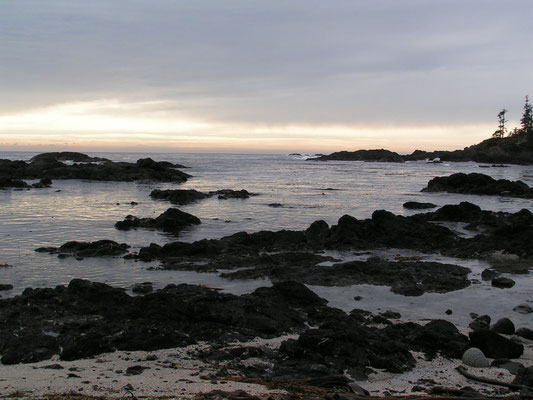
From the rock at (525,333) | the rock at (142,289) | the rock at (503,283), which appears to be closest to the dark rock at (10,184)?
the rock at (142,289)

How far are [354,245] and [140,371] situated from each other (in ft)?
35.8

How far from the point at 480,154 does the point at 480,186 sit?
77.1 meters

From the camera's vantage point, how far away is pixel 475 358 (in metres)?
6.25

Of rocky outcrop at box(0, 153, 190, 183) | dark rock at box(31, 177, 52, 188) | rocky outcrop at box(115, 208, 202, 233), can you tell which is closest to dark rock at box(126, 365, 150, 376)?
rocky outcrop at box(115, 208, 202, 233)

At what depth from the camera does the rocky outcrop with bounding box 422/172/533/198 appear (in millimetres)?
35031

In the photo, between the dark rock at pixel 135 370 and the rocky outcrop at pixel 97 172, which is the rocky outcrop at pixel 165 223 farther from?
the rocky outcrop at pixel 97 172

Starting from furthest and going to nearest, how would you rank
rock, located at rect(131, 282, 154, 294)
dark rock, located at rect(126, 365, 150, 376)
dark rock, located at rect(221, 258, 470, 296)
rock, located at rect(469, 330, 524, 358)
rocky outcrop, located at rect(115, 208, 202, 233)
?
rocky outcrop, located at rect(115, 208, 202, 233)
dark rock, located at rect(221, 258, 470, 296)
rock, located at rect(131, 282, 154, 294)
rock, located at rect(469, 330, 524, 358)
dark rock, located at rect(126, 365, 150, 376)

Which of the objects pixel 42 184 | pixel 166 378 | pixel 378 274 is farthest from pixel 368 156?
pixel 166 378

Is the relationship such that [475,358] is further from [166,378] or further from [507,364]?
[166,378]

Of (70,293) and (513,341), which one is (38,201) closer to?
(70,293)

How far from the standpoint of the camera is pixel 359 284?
11.0 meters

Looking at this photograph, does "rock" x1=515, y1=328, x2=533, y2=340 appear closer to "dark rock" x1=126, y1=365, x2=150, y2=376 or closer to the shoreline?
the shoreline

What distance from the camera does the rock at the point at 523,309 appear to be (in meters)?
8.88

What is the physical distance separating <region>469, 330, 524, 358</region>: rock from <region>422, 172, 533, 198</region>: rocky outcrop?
31.2m
